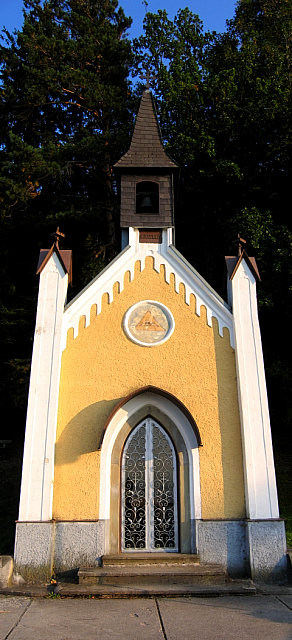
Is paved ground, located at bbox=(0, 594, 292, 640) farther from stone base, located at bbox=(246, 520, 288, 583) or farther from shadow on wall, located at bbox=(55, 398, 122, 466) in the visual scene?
shadow on wall, located at bbox=(55, 398, 122, 466)

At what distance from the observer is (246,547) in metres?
7.92

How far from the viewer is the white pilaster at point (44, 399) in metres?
7.99

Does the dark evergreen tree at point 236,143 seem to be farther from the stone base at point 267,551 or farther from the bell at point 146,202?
the stone base at point 267,551

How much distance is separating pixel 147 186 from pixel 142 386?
551cm

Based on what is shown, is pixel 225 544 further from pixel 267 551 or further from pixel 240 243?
pixel 240 243

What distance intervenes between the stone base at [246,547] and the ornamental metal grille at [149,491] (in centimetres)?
64

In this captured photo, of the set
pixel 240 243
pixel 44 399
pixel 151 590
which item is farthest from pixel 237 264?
pixel 151 590

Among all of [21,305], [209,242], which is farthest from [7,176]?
[209,242]

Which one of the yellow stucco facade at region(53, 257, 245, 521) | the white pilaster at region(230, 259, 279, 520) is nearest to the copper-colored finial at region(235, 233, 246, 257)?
the white pilaster at region(230, 259, 279, 520)

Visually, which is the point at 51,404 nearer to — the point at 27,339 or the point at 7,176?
the point at 27,339

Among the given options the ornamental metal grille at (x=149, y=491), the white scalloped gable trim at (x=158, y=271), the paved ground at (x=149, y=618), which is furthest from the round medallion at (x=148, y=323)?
the paved ground at (x=149, y=618)

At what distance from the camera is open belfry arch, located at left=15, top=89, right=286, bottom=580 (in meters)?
7.97

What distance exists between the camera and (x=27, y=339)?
16094 millimetres

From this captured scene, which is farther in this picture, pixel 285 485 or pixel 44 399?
pixel 285 485
